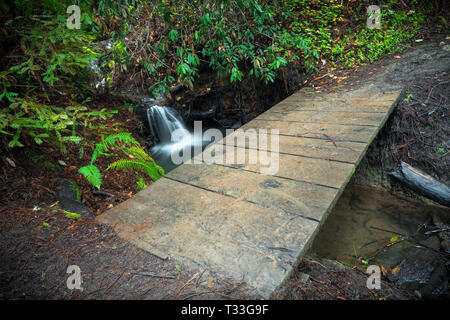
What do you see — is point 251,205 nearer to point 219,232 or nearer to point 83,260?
point 219,232

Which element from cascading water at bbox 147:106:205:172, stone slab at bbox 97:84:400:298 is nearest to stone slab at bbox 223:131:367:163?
stone slab at bbox 97:84:400:298

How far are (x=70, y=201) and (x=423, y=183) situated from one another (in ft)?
13.9

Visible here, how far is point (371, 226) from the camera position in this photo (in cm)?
298

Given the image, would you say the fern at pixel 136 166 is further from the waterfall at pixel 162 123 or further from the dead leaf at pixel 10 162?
the waterfall at pixel 162 123

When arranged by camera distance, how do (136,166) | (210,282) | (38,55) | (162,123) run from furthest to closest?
(162,123) < (136,166) < (38,55) < (210,282)

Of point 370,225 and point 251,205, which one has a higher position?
point 251,205

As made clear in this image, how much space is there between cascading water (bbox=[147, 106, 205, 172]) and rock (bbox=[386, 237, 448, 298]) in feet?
15.3

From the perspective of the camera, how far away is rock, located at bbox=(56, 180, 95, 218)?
2.07 m

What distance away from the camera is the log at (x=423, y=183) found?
304 centimetres

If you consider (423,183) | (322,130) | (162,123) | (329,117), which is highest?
(329,117)

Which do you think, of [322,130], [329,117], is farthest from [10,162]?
[329,117]

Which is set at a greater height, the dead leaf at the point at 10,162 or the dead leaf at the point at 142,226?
the dead leaf at the point at 10,162

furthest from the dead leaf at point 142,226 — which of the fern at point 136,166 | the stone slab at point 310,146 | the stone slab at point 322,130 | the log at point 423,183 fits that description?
the log at point 423,183

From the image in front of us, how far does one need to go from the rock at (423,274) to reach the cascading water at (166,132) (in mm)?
Answer: 4654
